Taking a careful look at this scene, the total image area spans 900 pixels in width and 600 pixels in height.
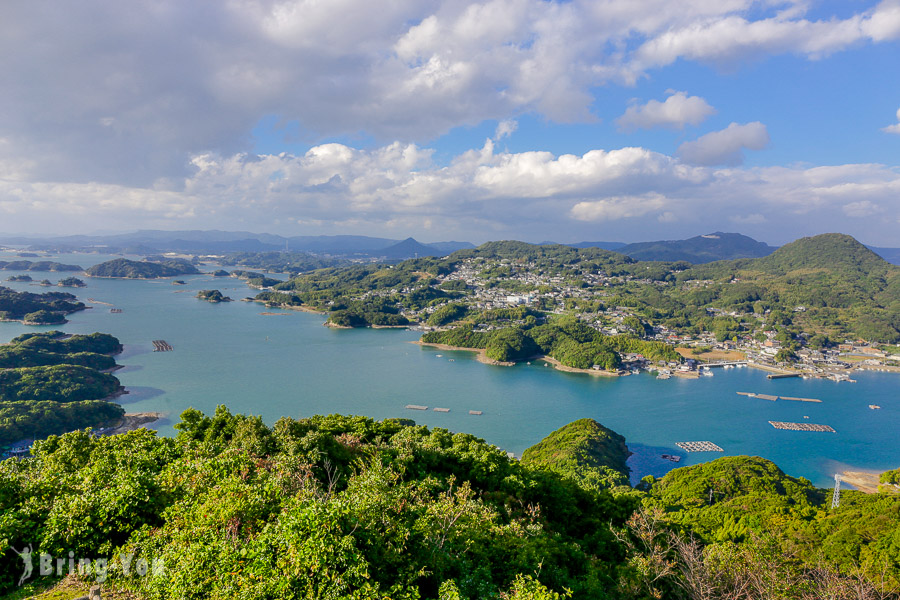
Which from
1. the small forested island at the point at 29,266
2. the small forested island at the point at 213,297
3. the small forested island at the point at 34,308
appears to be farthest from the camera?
the small forested island at the point at 29,266

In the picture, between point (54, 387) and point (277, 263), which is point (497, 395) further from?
point (277, 263)

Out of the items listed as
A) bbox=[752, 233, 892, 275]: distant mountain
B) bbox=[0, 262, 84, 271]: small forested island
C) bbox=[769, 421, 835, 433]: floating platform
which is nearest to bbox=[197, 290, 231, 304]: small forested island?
bbox=[0, 262, 84, 271]: small forested island

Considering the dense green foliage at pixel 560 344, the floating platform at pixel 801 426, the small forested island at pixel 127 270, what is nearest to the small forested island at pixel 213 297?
the small forested island at pixel 127 270

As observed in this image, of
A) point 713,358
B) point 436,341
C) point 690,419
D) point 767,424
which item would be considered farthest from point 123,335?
point 713,358

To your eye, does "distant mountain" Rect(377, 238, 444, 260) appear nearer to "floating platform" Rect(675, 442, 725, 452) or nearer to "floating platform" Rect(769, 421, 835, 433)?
"floating platform" Rect(769, 421, 835, 433)

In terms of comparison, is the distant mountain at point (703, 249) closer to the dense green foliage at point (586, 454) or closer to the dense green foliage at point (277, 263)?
the dense green foliage at point (277, 263)

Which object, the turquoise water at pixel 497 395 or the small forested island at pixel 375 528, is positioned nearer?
the small forested island at pixel 375 528
